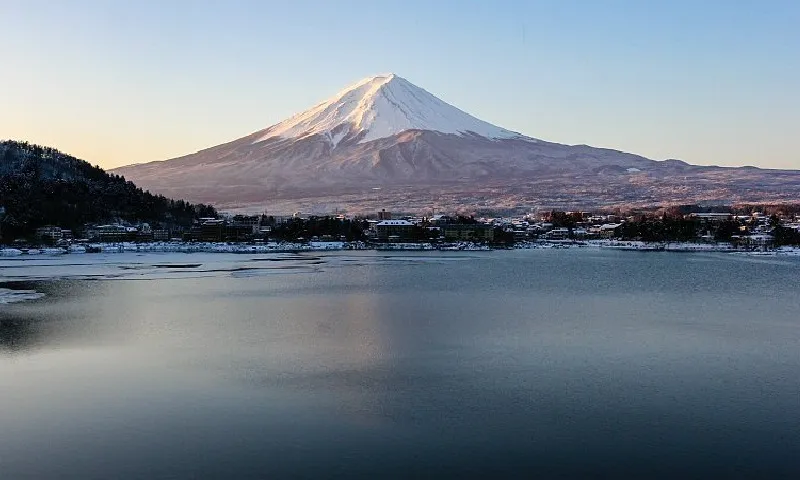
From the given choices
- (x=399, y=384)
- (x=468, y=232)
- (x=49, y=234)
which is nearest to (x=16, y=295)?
(x=399, y=384)

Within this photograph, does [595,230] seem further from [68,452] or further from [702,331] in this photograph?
[68,452]

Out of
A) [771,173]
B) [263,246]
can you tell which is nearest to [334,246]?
[263,246]

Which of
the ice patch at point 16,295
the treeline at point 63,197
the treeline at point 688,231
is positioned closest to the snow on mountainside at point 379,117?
the treeline at point 63,197

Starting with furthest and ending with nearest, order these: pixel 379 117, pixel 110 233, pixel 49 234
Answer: pixel 379 117 < pixel 110 233 < pixel 49 234

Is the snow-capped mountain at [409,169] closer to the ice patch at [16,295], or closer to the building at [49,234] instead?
the building at [49,234]

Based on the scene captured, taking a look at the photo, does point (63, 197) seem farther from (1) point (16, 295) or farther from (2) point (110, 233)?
(1) point (16, 295)

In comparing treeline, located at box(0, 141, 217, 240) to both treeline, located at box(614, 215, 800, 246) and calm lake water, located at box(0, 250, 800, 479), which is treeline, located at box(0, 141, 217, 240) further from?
treeline, located at box(614, 215, 800, 246)

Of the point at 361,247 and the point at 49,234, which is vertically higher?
the point at 49,234
